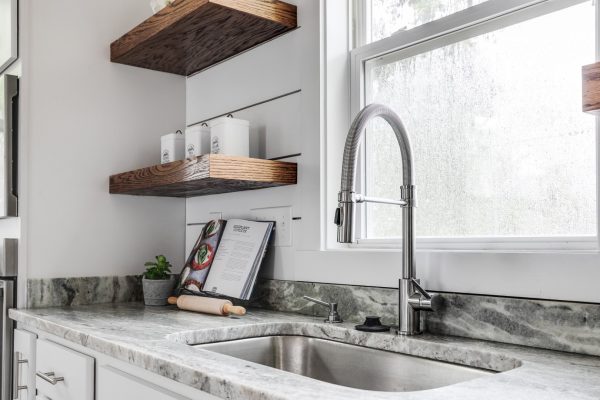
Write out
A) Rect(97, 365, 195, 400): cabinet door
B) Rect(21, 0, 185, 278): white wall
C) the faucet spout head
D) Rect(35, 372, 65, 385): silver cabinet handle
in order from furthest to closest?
1. Rect(21, 0, 185, 278): white wall
2. Rect(35, 372, 65, 385): silver cabinet handle
3. the faucet spout head
4. Rect(97, 365, 195, 400): cabinet door

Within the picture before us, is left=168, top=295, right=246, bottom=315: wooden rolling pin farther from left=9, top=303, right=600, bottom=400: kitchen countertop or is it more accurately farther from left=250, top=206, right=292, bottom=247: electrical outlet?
left=250, top=206, right=292, bottom=247: electrical outlet

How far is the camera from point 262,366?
1.06 metres

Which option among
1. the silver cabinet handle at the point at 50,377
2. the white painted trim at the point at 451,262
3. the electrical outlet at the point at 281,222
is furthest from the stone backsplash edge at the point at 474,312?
the silver cabinet handle at the point at 50,377

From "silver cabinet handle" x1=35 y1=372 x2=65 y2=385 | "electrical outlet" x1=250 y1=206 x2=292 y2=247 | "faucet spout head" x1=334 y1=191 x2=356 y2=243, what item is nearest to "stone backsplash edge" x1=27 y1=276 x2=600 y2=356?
"electrical outlet" x1=250 y1=206 x2=292 y2=247

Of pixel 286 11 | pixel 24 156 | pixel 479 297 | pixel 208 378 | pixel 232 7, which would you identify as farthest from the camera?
pixel 24 156

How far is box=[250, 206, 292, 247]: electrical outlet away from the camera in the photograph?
192 cm

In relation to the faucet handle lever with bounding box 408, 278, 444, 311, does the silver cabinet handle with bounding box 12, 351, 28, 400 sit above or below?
below

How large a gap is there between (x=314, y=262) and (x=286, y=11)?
807 millimetres

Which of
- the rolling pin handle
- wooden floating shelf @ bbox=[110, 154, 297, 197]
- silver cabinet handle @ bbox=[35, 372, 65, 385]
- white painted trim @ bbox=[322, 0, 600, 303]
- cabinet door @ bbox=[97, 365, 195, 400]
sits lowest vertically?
silver cabinet handle @ bbox=[35, 372, 65, 385]

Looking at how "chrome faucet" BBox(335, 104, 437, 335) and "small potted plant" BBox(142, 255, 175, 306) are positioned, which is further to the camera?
"small potted plant" BBox(142, 255, 175, 306)

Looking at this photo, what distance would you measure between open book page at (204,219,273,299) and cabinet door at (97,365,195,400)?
23.5 inches

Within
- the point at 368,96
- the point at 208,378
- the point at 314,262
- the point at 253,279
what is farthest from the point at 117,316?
the point at 368,96

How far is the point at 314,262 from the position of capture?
181cm

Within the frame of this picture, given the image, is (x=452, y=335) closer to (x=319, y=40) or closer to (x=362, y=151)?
(x=362, y=151)
